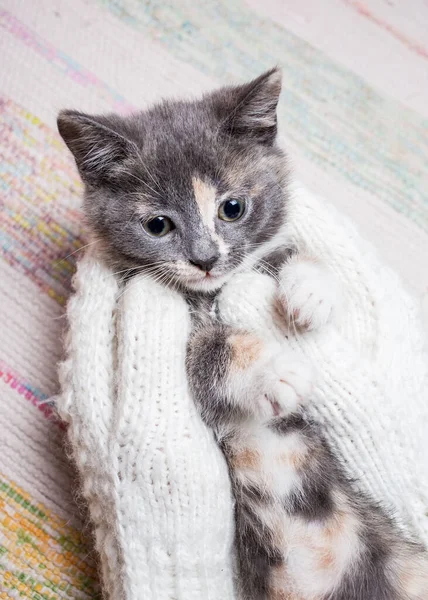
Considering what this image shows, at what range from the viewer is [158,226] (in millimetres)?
1200

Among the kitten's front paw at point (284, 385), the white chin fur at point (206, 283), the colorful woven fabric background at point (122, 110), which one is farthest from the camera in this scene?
the colorful woven fabric background at point (122, 110)

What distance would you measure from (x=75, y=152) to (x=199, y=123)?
26cm

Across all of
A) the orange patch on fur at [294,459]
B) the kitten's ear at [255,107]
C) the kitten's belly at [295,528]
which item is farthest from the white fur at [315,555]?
the kitten's ear at [255,107]

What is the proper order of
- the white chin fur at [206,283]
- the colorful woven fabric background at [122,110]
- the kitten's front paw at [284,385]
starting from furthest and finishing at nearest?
the colorful woven fabric background at [122,110] → the white chin fur at [206,283] → the kitten's front paw at [284,385]

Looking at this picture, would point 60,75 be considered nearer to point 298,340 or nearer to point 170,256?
point 170,256

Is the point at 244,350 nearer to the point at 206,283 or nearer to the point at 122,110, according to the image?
the point at 206,283

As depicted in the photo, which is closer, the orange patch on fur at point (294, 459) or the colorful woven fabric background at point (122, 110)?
the orange patch on fur at point (294, 459)

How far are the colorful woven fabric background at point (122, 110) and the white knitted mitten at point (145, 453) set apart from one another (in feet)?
0.75

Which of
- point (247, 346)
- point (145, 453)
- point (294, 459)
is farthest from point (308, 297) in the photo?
point (145, 453)

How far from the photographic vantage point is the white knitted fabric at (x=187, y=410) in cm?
114

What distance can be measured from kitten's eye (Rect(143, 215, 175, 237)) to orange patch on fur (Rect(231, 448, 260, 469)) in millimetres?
461

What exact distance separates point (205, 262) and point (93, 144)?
0.32m

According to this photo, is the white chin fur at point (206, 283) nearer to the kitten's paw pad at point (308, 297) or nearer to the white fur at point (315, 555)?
the kitten's paw pad at point (308, 297)

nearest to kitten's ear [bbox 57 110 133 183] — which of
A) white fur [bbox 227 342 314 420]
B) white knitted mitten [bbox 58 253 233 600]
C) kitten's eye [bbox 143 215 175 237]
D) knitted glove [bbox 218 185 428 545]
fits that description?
kitten's eye [bbox 143 215 175 237]
